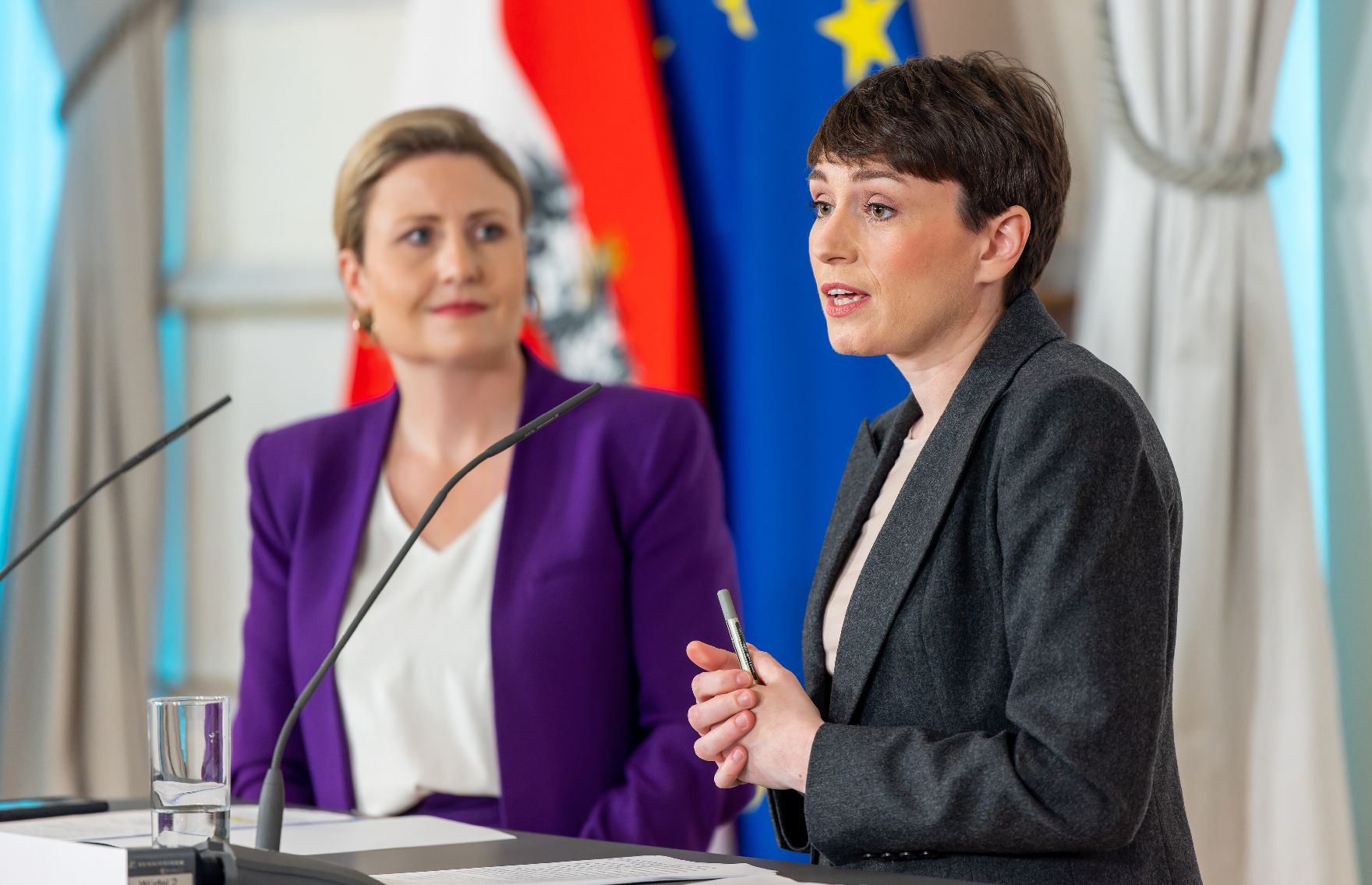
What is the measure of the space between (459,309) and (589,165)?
2.21 feet

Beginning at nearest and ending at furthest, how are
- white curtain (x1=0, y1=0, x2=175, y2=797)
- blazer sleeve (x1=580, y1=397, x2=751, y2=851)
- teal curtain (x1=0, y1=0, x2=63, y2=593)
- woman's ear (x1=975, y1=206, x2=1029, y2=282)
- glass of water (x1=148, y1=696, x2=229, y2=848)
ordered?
glass of water (x1=148, y1=696, x2=229, y2=848) < woman's ear (x1=975, y1=206, x2=1029, y2=282) < blazer sleeve (x1=580, y1=397, x2=751, y2=851) < white curtain (x1=0, y1=0, x2=175, y2=797) < teal curtain (x1=0, y1=0, x2=63, y2=593)

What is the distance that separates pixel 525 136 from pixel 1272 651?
1.69 meters

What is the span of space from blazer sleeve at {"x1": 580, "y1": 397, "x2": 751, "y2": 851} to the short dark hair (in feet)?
2.93

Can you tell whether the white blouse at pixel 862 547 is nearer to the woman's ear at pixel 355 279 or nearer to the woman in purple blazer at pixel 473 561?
the woman in purple blazer at pixel 473 561

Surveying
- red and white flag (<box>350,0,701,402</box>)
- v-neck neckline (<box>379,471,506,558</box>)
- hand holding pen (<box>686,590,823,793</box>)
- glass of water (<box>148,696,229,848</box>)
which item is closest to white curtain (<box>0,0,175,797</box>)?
red and white flag (<box>350,0,701,402</box>)

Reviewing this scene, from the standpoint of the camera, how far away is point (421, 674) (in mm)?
2248

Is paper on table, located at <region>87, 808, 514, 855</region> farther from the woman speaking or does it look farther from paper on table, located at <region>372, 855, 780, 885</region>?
the woman speaking

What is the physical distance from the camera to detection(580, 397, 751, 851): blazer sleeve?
7.16ft

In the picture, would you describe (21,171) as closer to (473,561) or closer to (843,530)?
(473,561)

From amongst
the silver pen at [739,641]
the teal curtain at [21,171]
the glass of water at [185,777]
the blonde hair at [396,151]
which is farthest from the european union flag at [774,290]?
the teal curtain at [21,171]

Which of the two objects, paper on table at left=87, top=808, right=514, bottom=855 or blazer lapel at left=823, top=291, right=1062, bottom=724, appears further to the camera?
paper on table at left=87, top=808, right=514, bottom=855

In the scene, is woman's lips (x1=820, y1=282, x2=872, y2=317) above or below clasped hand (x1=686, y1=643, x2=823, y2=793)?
above

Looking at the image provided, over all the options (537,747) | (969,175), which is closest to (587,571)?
(537,747)

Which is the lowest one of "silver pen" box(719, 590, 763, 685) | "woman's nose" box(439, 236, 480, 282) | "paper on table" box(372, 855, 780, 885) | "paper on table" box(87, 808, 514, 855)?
"paper on table" box(87, 808, 514, 855)
